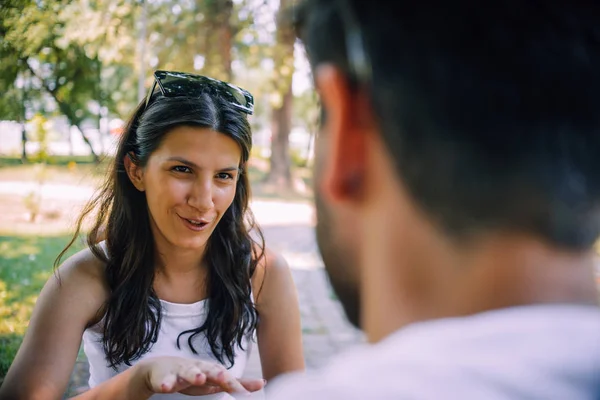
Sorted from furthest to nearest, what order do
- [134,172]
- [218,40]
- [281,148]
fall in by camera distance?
1. [281,148]
2. [218,40]
3. [134,172]

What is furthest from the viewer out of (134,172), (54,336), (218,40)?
(218,40)

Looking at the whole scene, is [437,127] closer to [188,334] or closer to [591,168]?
[591,168]

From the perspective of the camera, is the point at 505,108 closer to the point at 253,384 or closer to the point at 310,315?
the point at 253,384

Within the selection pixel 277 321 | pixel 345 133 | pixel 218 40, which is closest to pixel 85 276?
pixel 277 321

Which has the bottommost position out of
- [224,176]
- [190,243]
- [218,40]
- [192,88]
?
[190,243]

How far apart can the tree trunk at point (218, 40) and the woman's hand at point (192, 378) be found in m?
5.16

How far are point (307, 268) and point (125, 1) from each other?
310 centimetres

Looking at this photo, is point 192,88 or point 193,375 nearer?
point 193,375

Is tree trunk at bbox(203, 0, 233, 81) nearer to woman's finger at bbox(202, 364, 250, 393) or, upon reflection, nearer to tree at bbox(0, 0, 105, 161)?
tree at bbox(0, 0, 105, 161)

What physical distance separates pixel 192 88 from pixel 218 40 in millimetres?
5233

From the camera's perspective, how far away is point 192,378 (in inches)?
57.5

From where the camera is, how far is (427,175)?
26.1 inches

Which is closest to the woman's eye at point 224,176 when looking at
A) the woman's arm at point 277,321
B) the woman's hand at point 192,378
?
the woman's arm at point 277,321

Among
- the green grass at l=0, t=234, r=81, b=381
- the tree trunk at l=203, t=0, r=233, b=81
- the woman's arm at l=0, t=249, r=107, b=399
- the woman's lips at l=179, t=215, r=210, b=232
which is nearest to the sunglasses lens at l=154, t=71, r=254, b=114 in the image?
the woman's lips at l=179, t=215, r=210, b=232
